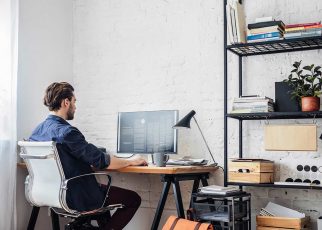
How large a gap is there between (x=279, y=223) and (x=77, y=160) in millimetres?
1343

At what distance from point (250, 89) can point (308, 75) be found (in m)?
0.49

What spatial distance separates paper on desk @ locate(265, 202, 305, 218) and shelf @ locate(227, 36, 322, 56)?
106cm

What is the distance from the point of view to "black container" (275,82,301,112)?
323 centimetres

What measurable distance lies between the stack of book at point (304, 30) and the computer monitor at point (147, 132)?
1018 mm

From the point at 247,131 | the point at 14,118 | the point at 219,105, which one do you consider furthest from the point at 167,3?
the point at 14,118

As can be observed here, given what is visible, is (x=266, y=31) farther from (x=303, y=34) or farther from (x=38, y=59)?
(x=38, y=59)

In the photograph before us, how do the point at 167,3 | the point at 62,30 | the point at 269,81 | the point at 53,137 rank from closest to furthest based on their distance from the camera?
the point at 53,137, the point at 269,81, the point at 167,3, the point at 62,30

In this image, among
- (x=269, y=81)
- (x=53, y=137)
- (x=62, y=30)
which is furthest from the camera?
(x=62, y=30)

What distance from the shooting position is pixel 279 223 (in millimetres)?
3164

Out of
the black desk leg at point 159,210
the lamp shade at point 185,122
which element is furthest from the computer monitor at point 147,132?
the black desk leg at point 159,210

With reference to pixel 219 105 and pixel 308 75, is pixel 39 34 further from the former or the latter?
pixel 308 75

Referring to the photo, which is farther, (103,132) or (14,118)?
(103,132)

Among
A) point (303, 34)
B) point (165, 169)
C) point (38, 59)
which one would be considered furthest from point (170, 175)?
point (38, 59)

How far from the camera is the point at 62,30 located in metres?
4.41
